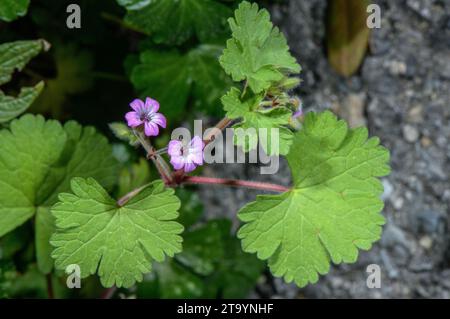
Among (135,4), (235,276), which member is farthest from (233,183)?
(235,276)

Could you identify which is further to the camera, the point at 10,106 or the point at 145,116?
the point at 10,106

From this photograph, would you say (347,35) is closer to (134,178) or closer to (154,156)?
(134,178)

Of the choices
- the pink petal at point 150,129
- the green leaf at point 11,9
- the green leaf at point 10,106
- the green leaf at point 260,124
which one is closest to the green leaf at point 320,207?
the green leaf at point 260,124

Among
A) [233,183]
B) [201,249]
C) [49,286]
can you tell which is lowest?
[49,286]

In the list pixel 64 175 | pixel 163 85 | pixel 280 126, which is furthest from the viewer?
pixel 163 85

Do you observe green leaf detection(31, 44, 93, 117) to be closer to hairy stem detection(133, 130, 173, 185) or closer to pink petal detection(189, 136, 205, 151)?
hairy stem detection(133, 130, 173, 185)

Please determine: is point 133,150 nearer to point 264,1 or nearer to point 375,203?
point 264,1

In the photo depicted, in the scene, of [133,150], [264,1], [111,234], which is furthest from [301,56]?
[111,234]
